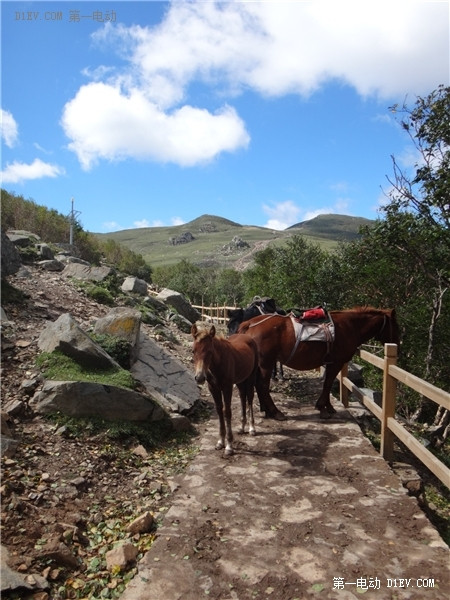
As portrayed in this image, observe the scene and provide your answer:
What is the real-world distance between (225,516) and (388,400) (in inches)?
98.2

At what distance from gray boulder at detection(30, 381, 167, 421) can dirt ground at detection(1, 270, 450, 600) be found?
0.26 metres

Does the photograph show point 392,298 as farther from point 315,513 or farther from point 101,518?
point 101,518

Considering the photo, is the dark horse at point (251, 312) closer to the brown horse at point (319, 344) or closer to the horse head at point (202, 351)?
the brown horse at point (319, 344)

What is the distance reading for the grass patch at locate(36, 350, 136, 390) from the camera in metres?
5.90

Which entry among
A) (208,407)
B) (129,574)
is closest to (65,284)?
(208,407)

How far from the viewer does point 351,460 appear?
505 centimetres

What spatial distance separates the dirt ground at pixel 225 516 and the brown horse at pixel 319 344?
630 millimetres

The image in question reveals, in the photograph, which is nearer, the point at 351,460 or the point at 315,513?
the point at 315,513

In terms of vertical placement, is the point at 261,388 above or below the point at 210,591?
above

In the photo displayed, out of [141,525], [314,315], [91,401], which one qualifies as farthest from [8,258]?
[141,525]

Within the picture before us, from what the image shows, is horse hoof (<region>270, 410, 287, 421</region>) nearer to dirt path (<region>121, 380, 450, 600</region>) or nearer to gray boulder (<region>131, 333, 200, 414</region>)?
dirt path (<region>121, 380, 450, 600</region>)

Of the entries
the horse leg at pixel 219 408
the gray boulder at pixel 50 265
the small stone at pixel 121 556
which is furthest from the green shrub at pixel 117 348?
the gray boulder at pixel 50 265

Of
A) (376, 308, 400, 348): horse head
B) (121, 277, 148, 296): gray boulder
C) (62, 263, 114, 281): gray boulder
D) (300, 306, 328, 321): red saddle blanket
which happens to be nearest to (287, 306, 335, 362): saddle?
(300, 306, 328, 321): red saddle blanket

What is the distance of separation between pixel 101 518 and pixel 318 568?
2.07 m
